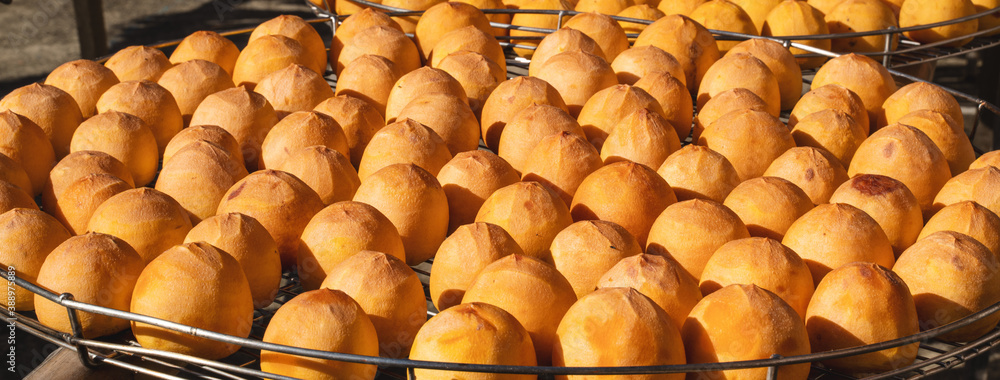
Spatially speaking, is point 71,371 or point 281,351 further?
point 71,371

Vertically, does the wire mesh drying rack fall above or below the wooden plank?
above

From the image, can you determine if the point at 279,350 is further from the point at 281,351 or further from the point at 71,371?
the point at 71,371

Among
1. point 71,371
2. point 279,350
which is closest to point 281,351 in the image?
point 279,350

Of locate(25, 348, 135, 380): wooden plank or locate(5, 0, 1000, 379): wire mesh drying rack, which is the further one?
locate(25, 348, 135, 380): wooden plank

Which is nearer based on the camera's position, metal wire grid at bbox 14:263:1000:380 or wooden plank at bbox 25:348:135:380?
metal wire grid at bbox 14:263:1000:380

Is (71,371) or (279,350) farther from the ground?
(279,350)

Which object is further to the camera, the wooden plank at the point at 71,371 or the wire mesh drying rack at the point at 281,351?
the wooden plank at the point at 71,371

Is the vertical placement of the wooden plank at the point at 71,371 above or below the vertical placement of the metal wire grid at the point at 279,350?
below

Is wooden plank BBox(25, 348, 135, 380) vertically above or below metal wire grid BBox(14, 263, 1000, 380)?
below

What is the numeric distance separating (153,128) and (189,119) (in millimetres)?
153

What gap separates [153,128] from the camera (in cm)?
209

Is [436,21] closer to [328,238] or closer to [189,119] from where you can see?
[189,119]

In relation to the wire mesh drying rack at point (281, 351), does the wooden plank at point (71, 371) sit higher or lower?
lower

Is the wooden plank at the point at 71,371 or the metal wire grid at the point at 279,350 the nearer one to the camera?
the metal wire grid at the point at 279,350
